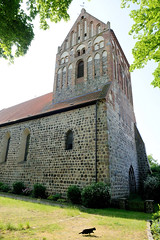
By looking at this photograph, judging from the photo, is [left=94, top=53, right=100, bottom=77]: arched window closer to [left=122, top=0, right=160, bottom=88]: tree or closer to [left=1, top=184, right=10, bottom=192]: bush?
[left=122, top=0, right=160, bottom=88]: tree

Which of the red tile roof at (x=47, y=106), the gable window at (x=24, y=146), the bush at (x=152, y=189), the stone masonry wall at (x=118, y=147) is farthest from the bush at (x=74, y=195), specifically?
the gable window at (x=24, y=146)

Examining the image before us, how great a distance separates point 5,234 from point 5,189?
10704 mm

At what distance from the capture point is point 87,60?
15.2 meters

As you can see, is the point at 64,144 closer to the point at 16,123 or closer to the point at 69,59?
the point at 16,123

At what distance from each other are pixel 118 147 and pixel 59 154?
410 cm

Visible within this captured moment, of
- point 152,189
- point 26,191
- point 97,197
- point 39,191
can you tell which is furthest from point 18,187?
point 152,189

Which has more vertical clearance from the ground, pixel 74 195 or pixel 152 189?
pixel 152 189

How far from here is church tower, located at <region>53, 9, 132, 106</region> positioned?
45.7 ft

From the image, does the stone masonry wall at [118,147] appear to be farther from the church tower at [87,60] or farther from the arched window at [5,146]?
the arched window at [5,146]

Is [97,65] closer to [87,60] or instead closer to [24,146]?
[87,60]

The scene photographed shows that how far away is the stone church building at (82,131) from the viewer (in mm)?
10133

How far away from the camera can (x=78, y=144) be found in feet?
35.4

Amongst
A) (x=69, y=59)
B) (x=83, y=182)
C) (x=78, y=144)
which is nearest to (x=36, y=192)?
(x=83, y=182)

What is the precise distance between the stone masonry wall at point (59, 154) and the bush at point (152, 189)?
199 inches
